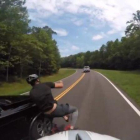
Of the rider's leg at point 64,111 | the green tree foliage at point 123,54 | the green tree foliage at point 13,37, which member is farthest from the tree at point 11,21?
the green tree foliage at point 123,54

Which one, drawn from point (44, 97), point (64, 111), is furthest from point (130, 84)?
point (44, 97)

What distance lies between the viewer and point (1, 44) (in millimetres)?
30047

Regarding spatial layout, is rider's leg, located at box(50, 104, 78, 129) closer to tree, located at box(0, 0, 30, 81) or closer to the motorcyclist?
the motorcyclist

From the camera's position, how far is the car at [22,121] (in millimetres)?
4070

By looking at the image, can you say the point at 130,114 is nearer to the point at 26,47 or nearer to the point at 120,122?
the point at 120,122

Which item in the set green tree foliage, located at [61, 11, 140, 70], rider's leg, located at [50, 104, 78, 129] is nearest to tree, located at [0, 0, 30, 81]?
rider's leg, located at [50, 104, 78, 129]

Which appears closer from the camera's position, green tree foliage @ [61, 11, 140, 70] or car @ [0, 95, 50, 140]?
car @ [0, 95, 50, 140]

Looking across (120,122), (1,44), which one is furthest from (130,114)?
(1,44)

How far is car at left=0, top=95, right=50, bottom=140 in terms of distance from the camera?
407cm

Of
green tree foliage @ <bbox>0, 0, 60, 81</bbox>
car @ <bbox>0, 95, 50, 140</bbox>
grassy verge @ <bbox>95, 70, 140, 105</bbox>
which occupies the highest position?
green tree foliage @ <bbox>0, 0, 60, 81</bbox>

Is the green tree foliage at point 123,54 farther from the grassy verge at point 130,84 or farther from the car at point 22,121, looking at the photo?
the car at point 22,121

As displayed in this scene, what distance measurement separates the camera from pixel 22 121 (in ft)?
14.9

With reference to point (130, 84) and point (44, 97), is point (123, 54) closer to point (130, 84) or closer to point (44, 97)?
point (130, 84)

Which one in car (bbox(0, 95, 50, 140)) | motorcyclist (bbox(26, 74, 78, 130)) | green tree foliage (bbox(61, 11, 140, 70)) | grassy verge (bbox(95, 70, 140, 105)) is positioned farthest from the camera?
green tree foliage (bbox(61, 11, 140, 70))
